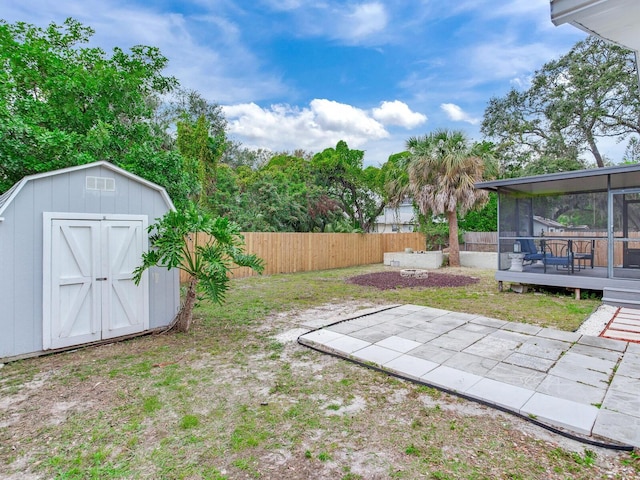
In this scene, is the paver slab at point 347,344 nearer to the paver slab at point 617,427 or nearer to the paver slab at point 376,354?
the paver slab at point 376,354

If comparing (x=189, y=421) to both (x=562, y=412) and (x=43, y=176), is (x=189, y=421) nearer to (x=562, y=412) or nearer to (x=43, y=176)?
(x=562, y=412)

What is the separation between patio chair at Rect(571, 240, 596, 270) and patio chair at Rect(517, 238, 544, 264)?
70 cm

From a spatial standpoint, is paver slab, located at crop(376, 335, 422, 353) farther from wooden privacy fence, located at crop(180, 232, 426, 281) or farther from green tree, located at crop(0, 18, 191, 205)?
wooden privacy fence, located at crop(180, 232, 426, 281)

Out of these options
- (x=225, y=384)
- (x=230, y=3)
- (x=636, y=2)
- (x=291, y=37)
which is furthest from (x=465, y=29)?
(x=225, y=384)

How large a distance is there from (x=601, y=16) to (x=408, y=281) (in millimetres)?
8490

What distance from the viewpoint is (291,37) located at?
10.2m

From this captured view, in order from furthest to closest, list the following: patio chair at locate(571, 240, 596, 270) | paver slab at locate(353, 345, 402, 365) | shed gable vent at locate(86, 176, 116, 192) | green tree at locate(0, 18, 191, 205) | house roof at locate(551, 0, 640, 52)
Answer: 1. patio chair at locate(571, 240, 596, 270)
2. green tree at locate(0, 18, 191, 205)
3. shed gable vent at locate(86, 176, 116, 192)
4. paver slab at locate(353, 345, 402, 365)
5. house roof at locate(551, 0, 640, 52)

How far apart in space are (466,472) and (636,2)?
8.11 ft

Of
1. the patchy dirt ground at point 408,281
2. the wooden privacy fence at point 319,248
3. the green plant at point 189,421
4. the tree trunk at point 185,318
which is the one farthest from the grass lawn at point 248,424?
the wooden privacy fence at point 319,248

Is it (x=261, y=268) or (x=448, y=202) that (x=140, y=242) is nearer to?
(x=261, y=268)

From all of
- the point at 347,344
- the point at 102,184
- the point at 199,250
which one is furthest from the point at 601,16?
the point at 102,184

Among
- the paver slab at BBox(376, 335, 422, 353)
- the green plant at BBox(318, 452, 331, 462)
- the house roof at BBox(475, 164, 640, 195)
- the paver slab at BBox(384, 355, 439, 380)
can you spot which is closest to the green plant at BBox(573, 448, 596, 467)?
the paver slab at BBox(384, 355, 439, 380)

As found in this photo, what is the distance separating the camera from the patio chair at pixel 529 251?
→ 27.6 ft

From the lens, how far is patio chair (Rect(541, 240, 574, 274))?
7.93m
